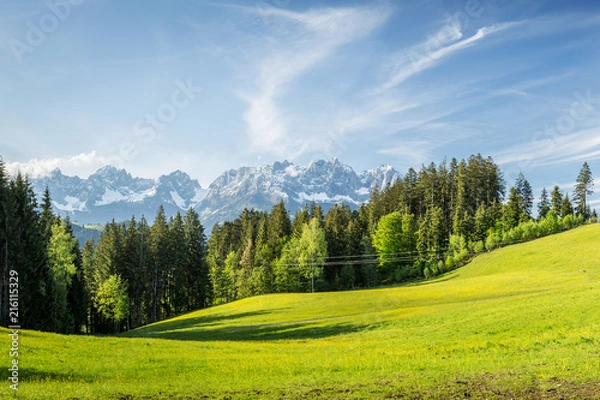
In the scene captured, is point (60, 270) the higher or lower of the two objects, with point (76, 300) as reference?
higher

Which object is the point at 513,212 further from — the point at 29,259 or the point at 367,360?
the point at 29,259

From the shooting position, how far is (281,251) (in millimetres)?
105562

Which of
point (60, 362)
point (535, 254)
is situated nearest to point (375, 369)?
point (60, 362)

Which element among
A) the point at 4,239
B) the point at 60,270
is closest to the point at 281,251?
the point at 60,270

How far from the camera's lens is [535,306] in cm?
3228

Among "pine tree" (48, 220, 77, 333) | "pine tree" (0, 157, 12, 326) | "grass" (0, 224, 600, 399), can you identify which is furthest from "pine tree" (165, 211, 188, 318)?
"grass" (0, 224, 600, 399)

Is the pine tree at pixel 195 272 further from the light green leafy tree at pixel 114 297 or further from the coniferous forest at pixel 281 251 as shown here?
the light green leafy tree at pixel 114 297

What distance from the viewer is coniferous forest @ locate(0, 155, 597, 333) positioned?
280 ft

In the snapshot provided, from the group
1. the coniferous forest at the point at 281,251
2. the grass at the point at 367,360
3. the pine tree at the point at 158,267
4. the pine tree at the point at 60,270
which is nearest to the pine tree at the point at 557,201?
the coniferous forest at the point at 281,251

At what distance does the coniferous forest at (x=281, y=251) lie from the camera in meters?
85.4

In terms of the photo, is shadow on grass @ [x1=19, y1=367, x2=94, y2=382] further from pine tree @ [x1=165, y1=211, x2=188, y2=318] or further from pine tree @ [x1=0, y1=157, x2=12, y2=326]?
pine tree @ [x1=165, y1=211, x2=188, y2=318]

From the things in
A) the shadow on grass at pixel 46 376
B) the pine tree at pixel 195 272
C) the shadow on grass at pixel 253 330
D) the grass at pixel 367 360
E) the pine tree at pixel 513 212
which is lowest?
the shadow on grass at pixel 253 330

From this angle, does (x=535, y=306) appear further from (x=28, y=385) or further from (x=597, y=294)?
(x=28, y=385)

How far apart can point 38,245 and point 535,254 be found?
90.5 meters
